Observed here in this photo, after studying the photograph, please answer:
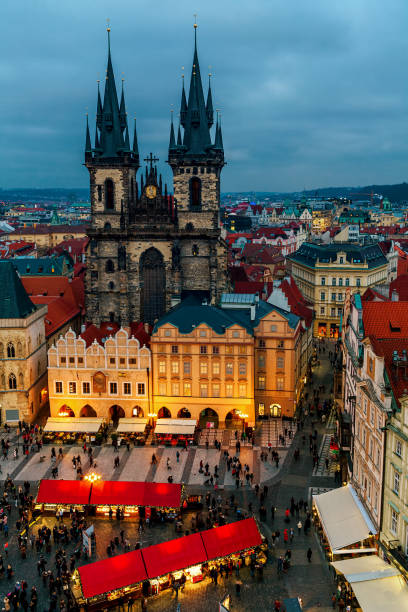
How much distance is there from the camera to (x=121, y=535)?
146 ft

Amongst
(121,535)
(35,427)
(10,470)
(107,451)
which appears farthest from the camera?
(35,427)

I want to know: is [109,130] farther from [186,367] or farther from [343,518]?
[343,518]

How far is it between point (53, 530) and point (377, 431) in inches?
981

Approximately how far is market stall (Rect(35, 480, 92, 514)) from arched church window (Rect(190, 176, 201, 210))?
5023cm

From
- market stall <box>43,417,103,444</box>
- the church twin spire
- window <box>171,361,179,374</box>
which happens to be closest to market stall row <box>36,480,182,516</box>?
market stall <box>43,417,103,444</box>

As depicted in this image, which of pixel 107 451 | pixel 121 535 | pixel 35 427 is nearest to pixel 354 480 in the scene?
pixel 121 535

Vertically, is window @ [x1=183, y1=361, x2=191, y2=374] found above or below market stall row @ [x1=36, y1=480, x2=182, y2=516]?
above

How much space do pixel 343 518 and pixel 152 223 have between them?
55529mm

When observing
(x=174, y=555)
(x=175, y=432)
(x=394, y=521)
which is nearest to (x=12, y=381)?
(x=175, y=432)

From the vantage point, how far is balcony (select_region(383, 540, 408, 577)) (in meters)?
35.3

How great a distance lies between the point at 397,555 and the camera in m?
36.2

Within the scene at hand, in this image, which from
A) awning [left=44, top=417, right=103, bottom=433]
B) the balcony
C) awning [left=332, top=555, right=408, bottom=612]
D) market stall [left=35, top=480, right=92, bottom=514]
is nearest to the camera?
awning [left=332, top=555, right=408, bottom=612]

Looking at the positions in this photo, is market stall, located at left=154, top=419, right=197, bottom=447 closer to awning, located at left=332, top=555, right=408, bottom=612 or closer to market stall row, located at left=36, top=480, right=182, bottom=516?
market stall row, located at left=36, top=480, right=182, bottom=516

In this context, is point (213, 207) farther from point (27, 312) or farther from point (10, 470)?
point (10, 470)
